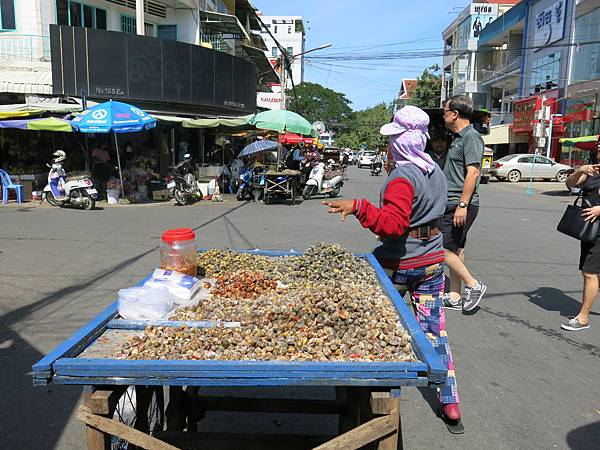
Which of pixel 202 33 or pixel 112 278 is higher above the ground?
pixel 202 33

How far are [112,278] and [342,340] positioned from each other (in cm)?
496

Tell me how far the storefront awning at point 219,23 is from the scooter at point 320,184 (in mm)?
11206

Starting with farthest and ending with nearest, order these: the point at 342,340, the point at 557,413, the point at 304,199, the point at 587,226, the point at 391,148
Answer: the point at 304,199 < the point at 587,226 < the point at 557,413 < the point at 391,148 < the point at 342,340

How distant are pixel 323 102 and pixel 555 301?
85.2 metres

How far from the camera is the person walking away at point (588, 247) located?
15.0ft

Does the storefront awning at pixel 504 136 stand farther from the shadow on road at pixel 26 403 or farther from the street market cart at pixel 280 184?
the shadow on road at pixel 26 403

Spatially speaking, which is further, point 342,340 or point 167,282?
point 167,282

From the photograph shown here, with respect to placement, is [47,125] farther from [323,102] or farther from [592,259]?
[323,102]

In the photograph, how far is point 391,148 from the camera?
2.96 m

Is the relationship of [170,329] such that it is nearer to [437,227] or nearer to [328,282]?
[328,282]

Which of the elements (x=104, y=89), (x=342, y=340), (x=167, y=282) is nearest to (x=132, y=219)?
(x=104, y=89)

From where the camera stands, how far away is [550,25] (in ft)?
99.4

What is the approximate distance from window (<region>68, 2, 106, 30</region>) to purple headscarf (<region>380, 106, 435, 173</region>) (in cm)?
1923

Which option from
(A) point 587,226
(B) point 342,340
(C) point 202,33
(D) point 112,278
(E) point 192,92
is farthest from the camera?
(C) point 202,33
